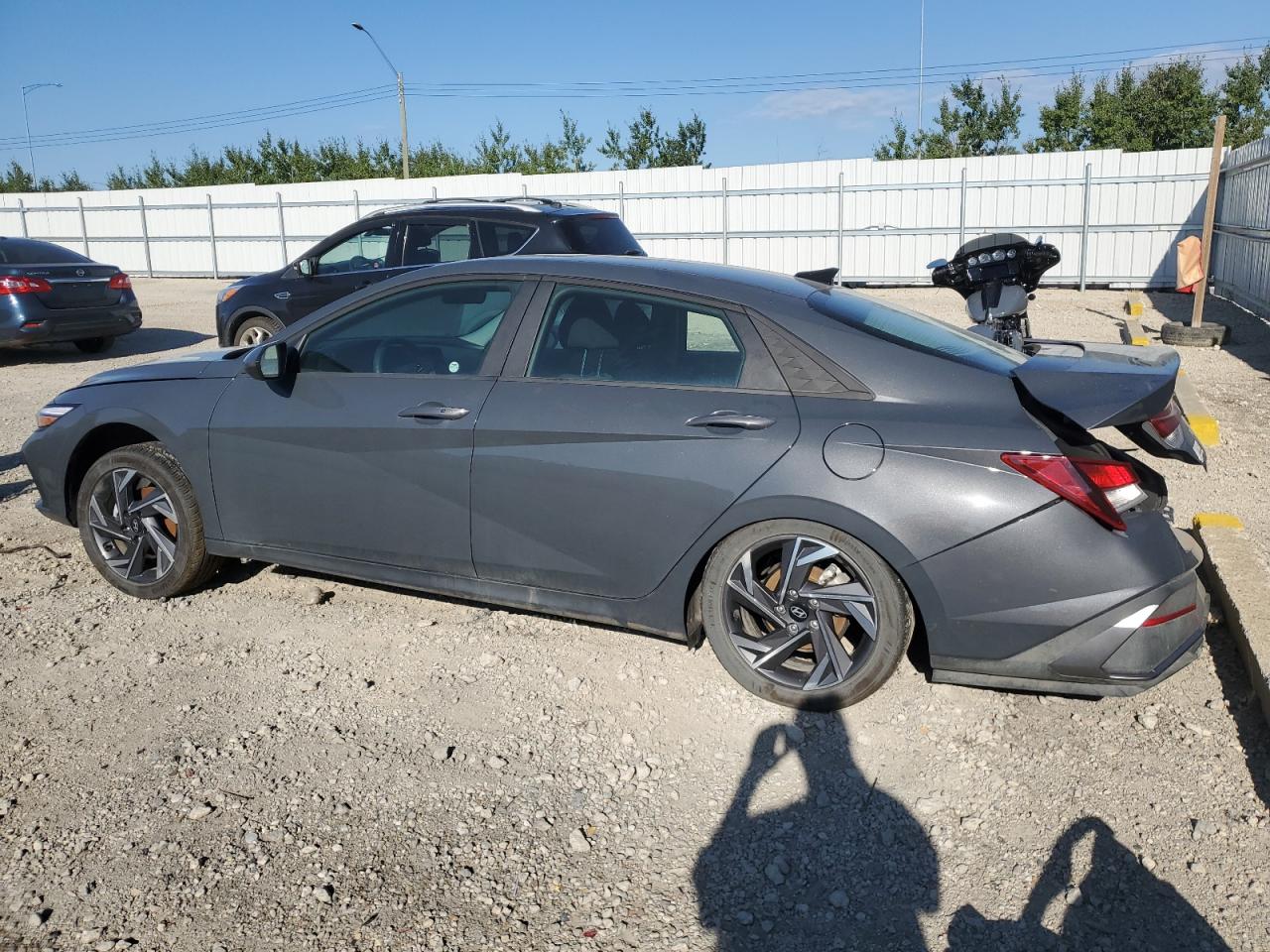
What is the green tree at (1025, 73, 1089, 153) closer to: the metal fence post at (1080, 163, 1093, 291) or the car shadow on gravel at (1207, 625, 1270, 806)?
the metal fence post at (1080, 163, 1093, 291)

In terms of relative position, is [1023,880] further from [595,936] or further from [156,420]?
[156,420]

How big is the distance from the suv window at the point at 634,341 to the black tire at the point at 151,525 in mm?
1797

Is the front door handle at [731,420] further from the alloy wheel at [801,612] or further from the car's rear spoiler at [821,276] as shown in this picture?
the car's rear spoiler at [821,276]

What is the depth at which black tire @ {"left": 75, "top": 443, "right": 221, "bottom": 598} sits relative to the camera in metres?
4.78

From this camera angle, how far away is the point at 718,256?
23.5 meters

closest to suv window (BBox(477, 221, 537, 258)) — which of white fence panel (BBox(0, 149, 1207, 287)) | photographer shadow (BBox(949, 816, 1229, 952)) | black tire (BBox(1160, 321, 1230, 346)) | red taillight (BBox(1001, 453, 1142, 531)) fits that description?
red taillight (BBox(1001, 453, 1142, 531))

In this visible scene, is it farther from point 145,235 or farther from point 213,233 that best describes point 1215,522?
point 145,235

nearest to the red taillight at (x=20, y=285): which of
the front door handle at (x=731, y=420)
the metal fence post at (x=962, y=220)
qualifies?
the front door handle at (x=731, y=420)

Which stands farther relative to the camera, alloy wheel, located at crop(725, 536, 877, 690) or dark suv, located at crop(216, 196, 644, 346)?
dark suv, located at crop(216, 196, 644, 346)

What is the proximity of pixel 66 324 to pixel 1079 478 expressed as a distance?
1245 cm

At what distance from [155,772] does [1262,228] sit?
15.3 m

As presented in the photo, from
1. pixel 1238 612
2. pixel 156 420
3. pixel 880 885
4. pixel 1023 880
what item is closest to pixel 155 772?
pixel 156 420

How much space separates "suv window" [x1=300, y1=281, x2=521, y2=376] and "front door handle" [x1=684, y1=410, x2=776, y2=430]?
990 millimetres

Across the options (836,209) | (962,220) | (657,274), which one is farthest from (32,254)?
(962,220)
